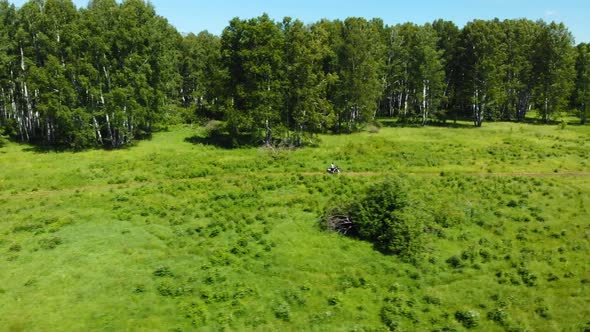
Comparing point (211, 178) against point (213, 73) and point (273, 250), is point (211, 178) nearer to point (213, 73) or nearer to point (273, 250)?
point (273, 250)

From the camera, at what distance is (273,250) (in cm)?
2927

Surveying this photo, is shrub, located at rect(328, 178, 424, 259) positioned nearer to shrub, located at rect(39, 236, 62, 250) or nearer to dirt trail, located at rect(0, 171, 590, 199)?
dirt trail, located at rect(0, 171, 590, 199)

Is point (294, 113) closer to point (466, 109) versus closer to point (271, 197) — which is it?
point (271, 197)

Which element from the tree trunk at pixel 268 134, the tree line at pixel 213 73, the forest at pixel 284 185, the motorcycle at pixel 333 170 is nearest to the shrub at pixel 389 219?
the forest at pixel 284 185

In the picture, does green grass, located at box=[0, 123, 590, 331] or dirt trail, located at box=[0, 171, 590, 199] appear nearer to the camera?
green grass, located at box=[0, 123, 590, 331]

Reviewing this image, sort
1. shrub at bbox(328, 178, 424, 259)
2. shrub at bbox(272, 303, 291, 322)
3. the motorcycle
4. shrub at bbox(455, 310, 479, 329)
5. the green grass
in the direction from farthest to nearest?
the motorcycle, shrub at bbox(328, 178, 424, 259), the green grass, shrub at bbox(272, 303, 291, 322), shrub at bbox(455, 310, 479, 329)

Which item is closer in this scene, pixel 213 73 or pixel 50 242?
pixel 50 242

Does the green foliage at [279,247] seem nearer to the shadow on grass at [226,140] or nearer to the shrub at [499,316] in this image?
the shrub at [499,316]

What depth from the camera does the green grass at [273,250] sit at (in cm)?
2314

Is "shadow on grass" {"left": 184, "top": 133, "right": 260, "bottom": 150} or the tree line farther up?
the tree line

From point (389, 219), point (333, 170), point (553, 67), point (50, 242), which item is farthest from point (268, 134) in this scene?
point (553, 67)

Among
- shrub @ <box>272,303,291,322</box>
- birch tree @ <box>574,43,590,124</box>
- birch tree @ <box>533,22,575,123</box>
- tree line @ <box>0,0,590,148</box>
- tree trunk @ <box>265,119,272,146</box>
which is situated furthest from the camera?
birch tree @ <box>574,43,590,124</box>

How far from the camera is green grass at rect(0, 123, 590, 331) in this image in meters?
23.1

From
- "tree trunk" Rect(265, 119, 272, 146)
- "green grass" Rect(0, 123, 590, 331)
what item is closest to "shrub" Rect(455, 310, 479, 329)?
"green grass" Rect(0, 123, 590, 331)
